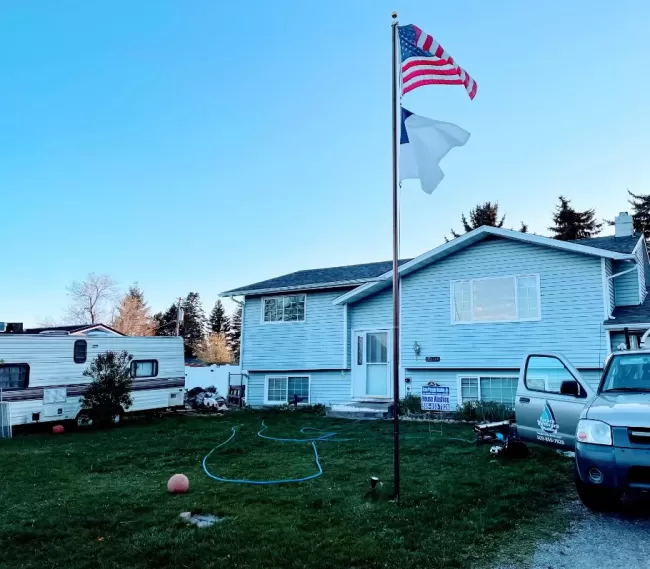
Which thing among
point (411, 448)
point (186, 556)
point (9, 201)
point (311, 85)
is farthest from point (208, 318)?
point (186, 556)

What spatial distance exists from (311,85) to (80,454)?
1199 centimetres

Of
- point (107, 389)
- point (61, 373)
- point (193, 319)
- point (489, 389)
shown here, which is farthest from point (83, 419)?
point (193, 319)

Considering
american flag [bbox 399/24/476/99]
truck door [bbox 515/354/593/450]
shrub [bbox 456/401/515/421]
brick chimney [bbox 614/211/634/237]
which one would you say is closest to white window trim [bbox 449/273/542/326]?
shrub [bbox 456/401/515/421]

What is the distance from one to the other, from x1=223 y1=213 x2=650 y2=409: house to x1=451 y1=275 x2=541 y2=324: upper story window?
0.03 meters

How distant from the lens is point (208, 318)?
67062 mm

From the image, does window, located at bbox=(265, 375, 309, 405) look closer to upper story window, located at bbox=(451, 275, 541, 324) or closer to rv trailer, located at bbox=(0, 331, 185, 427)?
rv trailer, located at bbox=(0, 331, 185, 427)

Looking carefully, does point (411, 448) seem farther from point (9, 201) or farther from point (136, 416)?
point (9, 201)

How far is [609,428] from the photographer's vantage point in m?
4.86

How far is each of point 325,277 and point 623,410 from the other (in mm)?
14703

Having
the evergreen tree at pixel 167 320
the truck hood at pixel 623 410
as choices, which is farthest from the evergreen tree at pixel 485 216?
the truck hood at pixel 623 410

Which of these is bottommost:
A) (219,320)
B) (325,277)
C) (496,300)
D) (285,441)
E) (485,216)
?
(285,441)

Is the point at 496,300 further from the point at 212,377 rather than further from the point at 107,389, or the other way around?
the point at 212,377

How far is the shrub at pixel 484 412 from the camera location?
13297mm

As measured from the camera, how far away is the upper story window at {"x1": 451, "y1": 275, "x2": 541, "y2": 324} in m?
14.2
